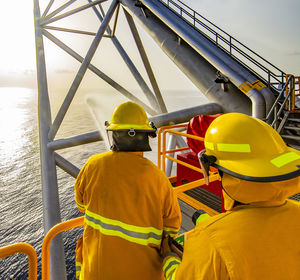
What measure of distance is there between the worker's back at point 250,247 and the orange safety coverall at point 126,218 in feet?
2.03

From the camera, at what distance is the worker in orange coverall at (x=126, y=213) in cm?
150

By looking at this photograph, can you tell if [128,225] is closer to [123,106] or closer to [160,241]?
[160,241]

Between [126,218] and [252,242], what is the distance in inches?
35.3

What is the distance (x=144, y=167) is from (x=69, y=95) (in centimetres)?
484

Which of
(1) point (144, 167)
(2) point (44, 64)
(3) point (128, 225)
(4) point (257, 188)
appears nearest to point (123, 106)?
(1) point (144, 167)

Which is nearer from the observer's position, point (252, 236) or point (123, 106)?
point (252, 236)

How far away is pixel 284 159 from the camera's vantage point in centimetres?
104

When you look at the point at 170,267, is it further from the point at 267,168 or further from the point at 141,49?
the point at 141,49

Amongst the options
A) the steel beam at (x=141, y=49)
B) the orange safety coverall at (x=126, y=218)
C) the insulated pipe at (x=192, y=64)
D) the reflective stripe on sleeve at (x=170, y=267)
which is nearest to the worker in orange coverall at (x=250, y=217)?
the reflective stripe on sleeve at (x=170, y=267)

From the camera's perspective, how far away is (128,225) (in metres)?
1.51

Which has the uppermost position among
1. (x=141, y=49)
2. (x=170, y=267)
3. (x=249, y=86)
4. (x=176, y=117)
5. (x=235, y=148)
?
(x=141, y=49)

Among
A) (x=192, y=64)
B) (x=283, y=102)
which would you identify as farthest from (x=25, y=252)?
(x=283, y=102)

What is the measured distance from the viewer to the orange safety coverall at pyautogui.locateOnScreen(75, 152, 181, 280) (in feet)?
4.92

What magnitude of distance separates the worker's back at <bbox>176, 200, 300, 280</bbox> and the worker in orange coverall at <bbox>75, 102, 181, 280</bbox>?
0.62 meters
